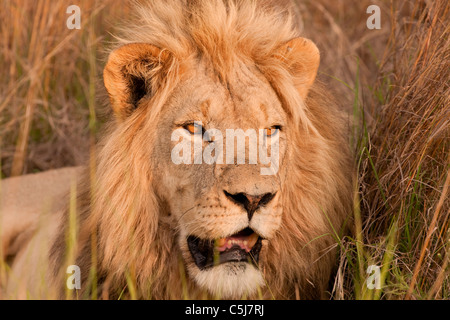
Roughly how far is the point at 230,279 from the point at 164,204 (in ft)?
1.67

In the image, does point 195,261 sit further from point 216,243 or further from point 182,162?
point 182,162

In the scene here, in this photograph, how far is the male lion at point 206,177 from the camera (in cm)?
284

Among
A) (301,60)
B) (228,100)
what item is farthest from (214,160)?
(301,60)

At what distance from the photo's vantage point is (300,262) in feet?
10.6

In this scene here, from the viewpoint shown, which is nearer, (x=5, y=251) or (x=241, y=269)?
(x=241, y=269)

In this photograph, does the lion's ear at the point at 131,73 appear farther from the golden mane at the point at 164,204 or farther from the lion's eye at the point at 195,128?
the lion's eye at the point at 195,128

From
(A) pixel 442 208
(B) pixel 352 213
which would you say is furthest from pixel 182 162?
(A) pixel 442 208

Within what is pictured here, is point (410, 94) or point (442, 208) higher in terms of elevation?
point (410, 94)

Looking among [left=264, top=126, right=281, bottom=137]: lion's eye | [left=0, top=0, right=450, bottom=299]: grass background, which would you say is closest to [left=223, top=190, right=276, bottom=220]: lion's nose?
[left=264, top=126, right=281, bottom=137]: lion's eye

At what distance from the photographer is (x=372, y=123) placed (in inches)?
158

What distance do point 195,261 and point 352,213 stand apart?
98 centimetres

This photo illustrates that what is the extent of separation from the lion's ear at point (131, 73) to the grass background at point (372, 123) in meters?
0.37

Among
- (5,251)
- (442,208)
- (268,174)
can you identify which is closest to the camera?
(268,174)

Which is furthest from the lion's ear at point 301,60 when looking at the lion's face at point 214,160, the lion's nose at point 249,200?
the lion's nose at point 249,200
